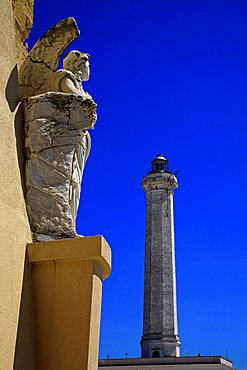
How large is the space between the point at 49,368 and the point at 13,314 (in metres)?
0.27

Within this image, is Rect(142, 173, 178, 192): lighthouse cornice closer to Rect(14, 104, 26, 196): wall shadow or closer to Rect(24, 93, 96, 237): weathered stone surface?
Rect(24, 93, 96, 237): weathered stone surface

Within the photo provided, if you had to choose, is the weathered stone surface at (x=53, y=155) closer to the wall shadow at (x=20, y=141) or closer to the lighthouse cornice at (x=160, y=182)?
the wall shadow at (x=20, y=141)

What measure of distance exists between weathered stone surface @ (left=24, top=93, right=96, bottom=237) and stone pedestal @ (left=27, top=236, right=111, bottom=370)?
170 mm

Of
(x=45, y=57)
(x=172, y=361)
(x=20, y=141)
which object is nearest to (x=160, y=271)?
(x=172, y=361)

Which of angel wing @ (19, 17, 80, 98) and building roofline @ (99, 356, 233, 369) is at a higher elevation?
building roofline @ (99, 356, 233, 369)

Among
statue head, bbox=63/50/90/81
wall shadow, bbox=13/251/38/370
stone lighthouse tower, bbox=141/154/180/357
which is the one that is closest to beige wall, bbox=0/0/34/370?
wall shadow, bbox=13/251/38/370

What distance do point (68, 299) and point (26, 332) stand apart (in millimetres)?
205

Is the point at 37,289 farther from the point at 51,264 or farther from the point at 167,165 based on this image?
the point at 167,165

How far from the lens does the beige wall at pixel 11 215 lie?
1.81 m

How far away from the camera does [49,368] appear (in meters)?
1.91

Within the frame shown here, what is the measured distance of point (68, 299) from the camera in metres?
1.97

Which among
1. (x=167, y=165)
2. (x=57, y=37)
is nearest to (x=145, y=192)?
(x=167, y=165)

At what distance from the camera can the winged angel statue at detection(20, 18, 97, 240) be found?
2.17m

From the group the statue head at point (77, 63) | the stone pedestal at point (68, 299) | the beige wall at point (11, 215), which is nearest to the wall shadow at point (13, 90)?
the beige wall at point (11, 215)
